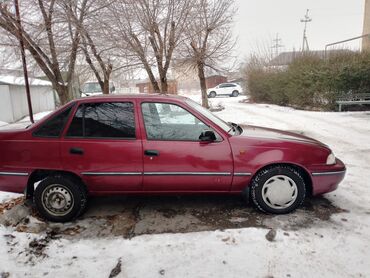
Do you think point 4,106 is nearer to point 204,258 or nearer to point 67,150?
point 67,150

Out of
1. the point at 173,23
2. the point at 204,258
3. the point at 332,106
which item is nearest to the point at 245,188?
the point at 204,258

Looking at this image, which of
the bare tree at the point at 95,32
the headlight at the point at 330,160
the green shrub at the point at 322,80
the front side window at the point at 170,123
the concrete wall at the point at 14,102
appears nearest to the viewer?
the front side window at the point at 170,123

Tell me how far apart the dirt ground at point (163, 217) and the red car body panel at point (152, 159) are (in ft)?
1.13

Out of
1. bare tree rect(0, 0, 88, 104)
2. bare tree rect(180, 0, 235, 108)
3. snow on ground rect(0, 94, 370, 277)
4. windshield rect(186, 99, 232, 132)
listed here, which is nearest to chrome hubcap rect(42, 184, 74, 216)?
snow on ground rect(0, 94, 370, 277)

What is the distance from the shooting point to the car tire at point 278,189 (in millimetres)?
3521

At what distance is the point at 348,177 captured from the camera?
15.9 ft

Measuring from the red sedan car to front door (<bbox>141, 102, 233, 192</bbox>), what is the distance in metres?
0.01

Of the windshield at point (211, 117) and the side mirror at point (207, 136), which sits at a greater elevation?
the windshield at point (211, 117)

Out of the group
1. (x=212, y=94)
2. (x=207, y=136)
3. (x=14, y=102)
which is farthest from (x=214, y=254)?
(x=212, y=94)

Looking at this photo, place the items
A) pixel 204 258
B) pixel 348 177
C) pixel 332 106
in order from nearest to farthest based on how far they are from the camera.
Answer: pixel 204 258, pixel 348 177, pixel 332 106

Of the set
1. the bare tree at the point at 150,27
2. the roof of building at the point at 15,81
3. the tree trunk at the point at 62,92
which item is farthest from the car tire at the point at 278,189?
the roof of building at the point at 15,81

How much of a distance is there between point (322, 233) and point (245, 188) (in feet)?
3.13

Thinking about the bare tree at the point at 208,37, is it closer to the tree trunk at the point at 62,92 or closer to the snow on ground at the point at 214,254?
the tree trunk at the point at 62,92

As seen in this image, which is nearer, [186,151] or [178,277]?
[178,277]
